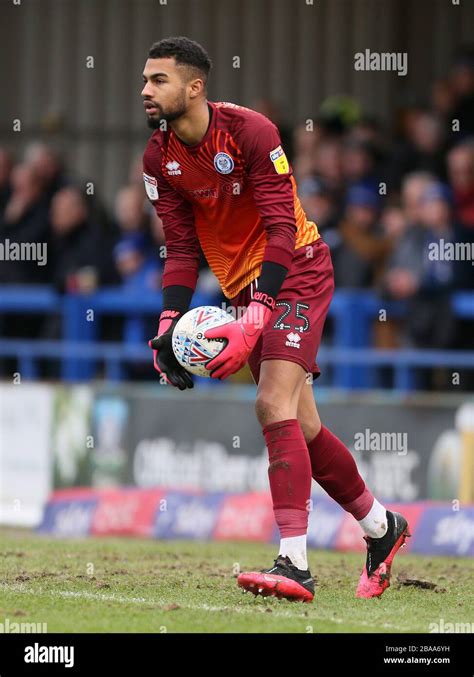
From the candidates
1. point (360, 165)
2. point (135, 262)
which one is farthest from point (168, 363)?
point (135, 262)

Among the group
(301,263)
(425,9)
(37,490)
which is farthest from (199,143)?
(425,9)

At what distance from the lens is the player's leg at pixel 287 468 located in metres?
7.65

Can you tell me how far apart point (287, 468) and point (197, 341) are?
30.8 inches

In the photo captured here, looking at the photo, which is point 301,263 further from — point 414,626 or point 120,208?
point 120,208

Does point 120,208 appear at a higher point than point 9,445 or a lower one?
higher

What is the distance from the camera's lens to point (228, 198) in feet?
26.0

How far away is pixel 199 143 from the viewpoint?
7789 millimetres

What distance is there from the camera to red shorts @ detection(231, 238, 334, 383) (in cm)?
783

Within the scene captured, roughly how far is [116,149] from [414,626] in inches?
521

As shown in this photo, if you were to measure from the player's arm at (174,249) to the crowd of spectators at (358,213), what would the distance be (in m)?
5.17

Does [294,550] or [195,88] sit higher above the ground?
[195,88]

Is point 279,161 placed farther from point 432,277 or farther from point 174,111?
point 432,277
